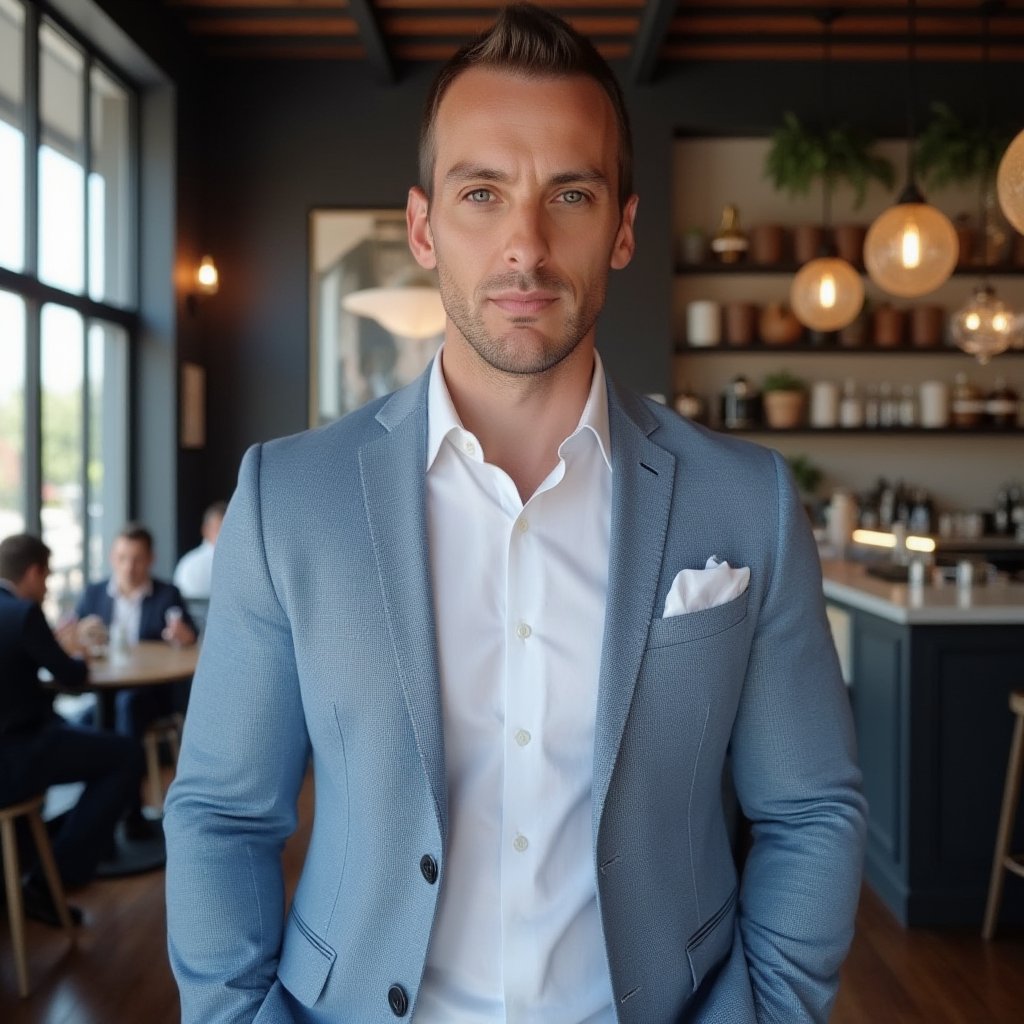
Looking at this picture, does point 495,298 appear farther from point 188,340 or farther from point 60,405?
point 188,340

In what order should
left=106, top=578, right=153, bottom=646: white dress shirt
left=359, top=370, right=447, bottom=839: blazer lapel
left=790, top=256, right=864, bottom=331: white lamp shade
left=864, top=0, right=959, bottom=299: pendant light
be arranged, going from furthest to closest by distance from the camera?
left=790, top=256, right=864, bottom=331: white lamp shade → left=106, top=578, right=153, bottom=646: white dress shirt → left=864, top=0, right=959, bottom=299: pendant light → left=359, top=370, right=447, bottom=839: blazer lapel

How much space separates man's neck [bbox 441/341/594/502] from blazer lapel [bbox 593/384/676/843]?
60mm

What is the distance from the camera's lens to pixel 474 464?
1.43 meters

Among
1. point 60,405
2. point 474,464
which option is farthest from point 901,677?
point 60,405

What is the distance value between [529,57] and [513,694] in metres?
0.70

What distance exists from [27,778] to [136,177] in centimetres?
409

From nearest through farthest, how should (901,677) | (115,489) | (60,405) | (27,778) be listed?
(27,778) → (901,677) → (60,405) → (115,489)

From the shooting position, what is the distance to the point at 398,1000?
1.29 meters

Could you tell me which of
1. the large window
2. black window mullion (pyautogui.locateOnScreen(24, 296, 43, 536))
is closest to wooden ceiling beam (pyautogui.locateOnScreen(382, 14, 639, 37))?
the large window

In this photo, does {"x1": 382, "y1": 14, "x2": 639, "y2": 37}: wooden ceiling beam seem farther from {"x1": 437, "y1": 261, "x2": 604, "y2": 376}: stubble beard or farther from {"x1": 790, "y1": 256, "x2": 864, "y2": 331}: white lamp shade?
{"x1": 437, "y1": 261, "x2": 604, "y2": 376}: stubble beard

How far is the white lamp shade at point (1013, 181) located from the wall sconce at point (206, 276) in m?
4.91

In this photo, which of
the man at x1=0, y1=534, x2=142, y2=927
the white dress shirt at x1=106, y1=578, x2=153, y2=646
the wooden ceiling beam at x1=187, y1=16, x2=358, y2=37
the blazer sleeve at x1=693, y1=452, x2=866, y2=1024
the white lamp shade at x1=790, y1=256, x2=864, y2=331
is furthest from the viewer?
the wooden ceiling beam at x1=187, y1=16, x2=358, y2=37

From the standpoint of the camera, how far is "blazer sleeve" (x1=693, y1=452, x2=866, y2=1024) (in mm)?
1379

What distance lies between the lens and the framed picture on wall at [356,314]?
7.58m
